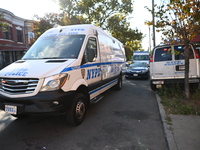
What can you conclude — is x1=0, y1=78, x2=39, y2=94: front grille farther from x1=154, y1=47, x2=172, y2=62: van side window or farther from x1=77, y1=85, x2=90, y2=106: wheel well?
x1=154, y1=47, x2=172, y2=62: van side window

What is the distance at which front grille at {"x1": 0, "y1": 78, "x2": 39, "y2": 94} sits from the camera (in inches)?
131

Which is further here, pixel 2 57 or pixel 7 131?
pixel 2 57

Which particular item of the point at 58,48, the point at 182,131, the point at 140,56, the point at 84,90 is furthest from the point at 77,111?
the point at 140,56

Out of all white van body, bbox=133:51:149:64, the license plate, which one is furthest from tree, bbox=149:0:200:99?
white van body, bbox=133:51:149:64

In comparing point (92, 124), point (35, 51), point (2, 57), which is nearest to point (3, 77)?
point (35, 51)

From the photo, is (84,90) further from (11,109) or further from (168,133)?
(168,133)

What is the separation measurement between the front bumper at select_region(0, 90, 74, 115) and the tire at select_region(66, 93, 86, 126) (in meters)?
0.38

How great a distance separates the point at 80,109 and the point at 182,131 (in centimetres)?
237

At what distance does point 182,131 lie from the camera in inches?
140

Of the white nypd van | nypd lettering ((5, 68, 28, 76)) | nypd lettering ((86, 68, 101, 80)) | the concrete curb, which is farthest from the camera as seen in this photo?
nypd lettering ((86, 68, 101, 80))

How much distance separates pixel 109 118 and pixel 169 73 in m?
3.71

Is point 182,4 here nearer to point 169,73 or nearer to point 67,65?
point 169,73

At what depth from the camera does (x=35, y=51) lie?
4605 mm

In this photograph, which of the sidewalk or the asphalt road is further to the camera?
the asphalt road
